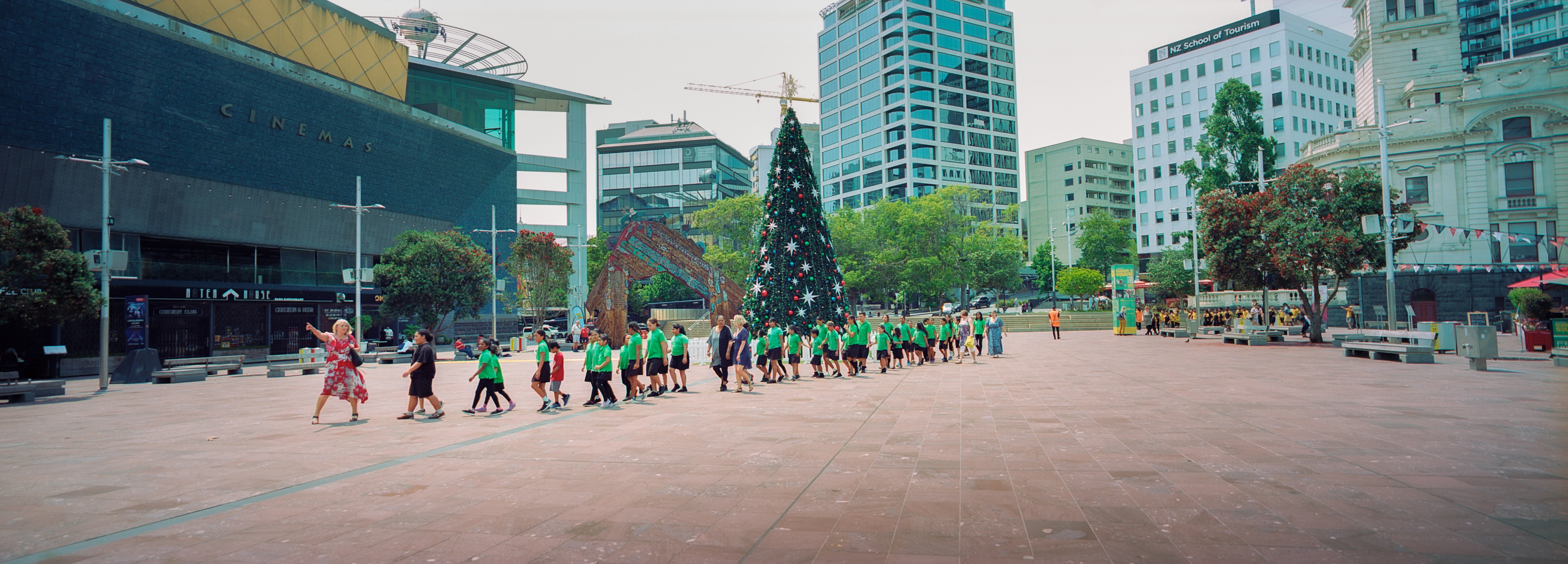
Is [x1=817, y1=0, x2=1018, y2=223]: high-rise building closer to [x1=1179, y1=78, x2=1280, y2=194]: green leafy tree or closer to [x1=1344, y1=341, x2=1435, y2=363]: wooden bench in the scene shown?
[x1=1179, y1=78, x2=1280, y2=194]: green leafy tree

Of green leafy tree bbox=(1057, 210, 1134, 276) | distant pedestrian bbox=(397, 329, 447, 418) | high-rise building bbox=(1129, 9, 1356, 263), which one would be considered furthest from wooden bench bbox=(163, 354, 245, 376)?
high-rise building bbox=(1129, 9, 1356, 263)

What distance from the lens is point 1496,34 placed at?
254 feet

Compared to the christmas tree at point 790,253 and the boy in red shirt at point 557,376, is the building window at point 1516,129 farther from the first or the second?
the boy in red shirt at point 557,376

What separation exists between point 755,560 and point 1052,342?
31.7 meters

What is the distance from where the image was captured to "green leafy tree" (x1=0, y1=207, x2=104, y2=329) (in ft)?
56.1

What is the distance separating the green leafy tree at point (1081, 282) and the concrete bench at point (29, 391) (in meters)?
60.6

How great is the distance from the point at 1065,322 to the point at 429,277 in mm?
37667

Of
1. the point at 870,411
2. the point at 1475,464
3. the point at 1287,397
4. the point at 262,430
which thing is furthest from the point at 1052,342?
the point at 262,430

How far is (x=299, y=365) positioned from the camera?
23.8 metres

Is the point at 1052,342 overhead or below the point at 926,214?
below

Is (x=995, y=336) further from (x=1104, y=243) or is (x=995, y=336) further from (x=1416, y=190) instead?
(x=1104, y=243)

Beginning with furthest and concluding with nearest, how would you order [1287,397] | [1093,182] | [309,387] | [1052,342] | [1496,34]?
[1093,182]
[1496,34]
[1052,342]
[309,387]
[1287,397]

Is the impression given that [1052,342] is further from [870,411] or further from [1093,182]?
[1093,182]

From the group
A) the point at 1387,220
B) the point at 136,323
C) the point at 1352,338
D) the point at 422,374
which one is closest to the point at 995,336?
the point at 1352,338
